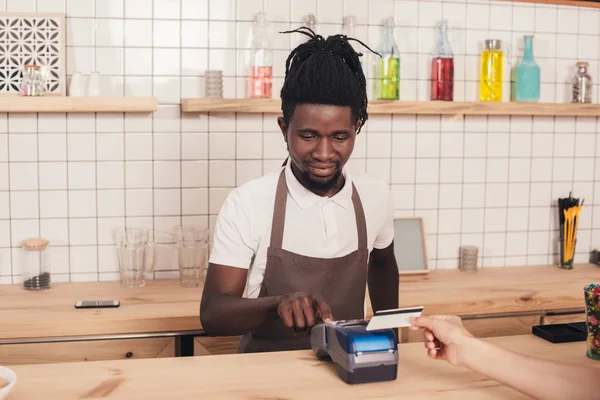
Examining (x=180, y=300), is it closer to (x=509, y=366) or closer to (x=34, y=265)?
(x=34, y=265)

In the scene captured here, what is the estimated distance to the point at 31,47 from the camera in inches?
110

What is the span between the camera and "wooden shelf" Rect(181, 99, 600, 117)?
111 inches

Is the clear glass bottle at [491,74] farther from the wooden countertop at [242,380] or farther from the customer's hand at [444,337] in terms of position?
the customer's hand at [444,337]

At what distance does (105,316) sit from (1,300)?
0.47 meters

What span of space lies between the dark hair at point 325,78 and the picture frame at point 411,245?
4.00 feet

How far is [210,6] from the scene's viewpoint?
2.95 metres

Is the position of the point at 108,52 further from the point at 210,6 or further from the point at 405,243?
the point at 405,243

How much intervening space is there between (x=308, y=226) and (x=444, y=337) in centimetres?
68

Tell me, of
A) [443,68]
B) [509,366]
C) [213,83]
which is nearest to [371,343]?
[509,366]

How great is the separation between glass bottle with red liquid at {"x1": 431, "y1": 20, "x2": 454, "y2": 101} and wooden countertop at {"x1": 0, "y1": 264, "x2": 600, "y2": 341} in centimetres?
80

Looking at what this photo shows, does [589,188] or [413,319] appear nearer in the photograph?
[413,319]

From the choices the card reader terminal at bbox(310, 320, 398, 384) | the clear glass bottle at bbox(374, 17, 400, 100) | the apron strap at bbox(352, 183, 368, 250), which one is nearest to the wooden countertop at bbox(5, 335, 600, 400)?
the card reader terminal at bbox(310, 320, 398, 384)

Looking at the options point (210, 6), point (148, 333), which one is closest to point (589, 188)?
point (210, 6)

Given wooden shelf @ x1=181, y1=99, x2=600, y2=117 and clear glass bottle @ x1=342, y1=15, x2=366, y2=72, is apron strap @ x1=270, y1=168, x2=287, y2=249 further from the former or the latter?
clear glass bottle @ x1=342, y1=15, x2=366, y2=72
